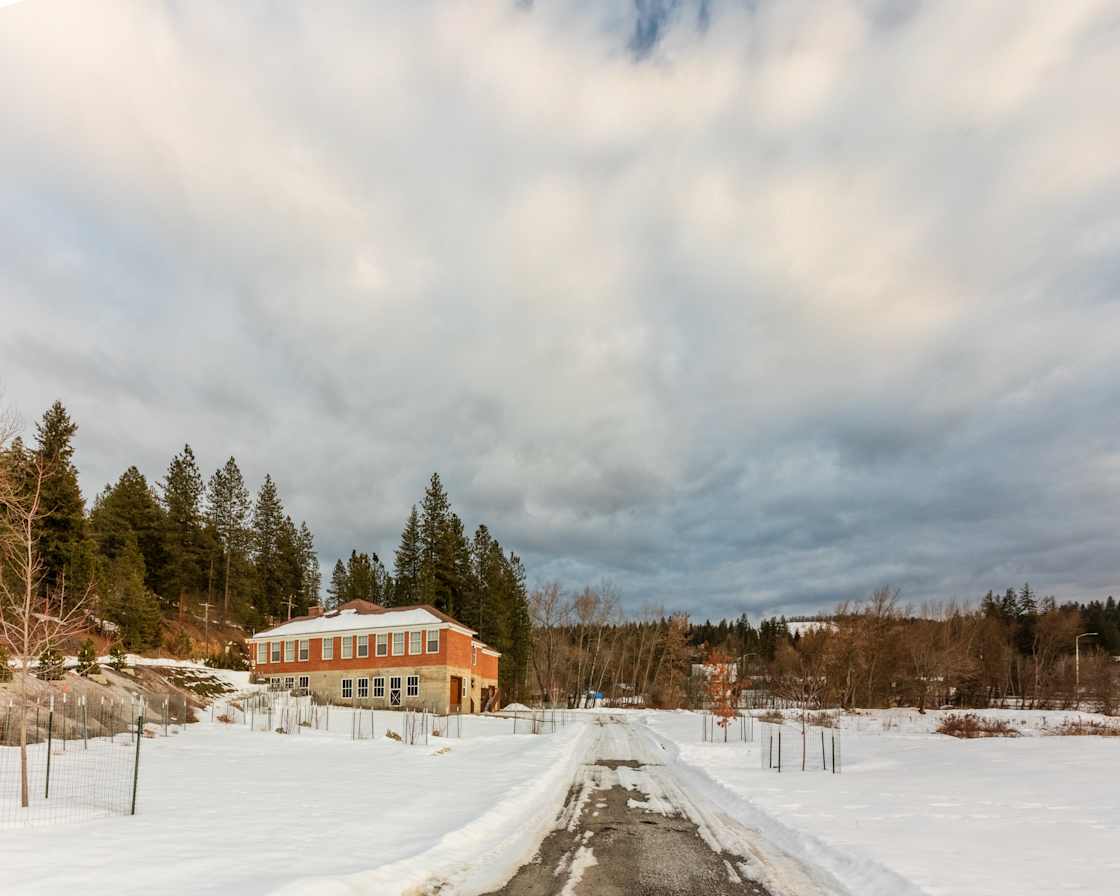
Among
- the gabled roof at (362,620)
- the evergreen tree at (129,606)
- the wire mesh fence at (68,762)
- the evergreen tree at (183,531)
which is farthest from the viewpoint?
the evergreen tree at (183,531)

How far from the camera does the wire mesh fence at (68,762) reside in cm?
1416

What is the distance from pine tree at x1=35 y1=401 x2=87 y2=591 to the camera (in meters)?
47.0

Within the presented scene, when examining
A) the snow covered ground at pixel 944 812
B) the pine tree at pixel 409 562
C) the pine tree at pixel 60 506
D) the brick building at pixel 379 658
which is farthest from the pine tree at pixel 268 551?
the snow covered ground at pixel 944 812

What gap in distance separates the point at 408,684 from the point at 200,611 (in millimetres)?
41152

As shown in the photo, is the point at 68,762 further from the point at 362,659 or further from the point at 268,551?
the point at 268,551

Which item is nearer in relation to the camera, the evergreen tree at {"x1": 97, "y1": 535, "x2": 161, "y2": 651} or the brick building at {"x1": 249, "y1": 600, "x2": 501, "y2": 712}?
the evergreen tree at {"x1": 97, "y1": 535, "x2": 161, "y2": 651}

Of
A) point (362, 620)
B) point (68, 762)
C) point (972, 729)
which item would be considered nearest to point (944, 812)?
point (68, 762)

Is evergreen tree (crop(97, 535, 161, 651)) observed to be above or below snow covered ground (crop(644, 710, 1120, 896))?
above

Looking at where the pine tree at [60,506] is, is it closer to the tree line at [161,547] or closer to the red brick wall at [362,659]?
the tree line at [161,547]

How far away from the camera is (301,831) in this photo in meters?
12.7

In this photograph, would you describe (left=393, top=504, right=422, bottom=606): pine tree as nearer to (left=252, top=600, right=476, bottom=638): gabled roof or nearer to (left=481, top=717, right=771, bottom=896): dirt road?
(left=252, top=600, right=476, bottom=638): gabled roof

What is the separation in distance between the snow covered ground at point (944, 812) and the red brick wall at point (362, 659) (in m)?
27.4

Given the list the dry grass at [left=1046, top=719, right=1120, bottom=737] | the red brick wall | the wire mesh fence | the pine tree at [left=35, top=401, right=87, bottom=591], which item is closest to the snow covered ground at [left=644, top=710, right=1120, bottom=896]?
the wire mesh fence

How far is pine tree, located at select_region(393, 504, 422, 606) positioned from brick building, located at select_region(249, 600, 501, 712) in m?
24.8
